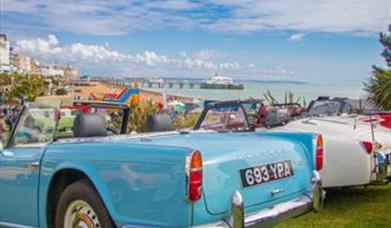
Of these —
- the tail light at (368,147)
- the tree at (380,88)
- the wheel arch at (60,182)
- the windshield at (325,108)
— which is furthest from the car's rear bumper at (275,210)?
the tree at (380,88)

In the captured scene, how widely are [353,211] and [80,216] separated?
13.2ft

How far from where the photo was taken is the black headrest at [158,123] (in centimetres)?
579

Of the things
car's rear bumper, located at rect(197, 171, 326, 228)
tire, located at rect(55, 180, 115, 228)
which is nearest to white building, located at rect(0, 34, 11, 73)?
tire, located at rect(55, 180, 115, 228)

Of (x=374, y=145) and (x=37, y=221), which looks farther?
(x=374, y=145)

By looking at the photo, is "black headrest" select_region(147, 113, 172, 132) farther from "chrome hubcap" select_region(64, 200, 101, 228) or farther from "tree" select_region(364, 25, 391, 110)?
"tree" select_region(364, 25, 391, 110)

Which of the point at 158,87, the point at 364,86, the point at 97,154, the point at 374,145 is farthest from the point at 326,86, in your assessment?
the point at 97,154

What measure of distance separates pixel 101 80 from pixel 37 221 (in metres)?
19.4

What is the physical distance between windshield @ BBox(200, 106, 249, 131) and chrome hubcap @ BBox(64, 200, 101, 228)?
348 centimetres

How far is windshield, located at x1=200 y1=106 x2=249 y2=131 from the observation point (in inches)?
303

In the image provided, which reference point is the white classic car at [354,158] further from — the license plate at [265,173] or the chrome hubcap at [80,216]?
the chrome hubcap at [80,216]

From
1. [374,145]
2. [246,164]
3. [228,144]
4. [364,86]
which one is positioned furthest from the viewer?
[364,86]

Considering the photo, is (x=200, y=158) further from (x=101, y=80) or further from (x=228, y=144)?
(x=101, y=80)

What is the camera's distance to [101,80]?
23766 mm

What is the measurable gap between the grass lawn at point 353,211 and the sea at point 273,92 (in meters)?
2.43
